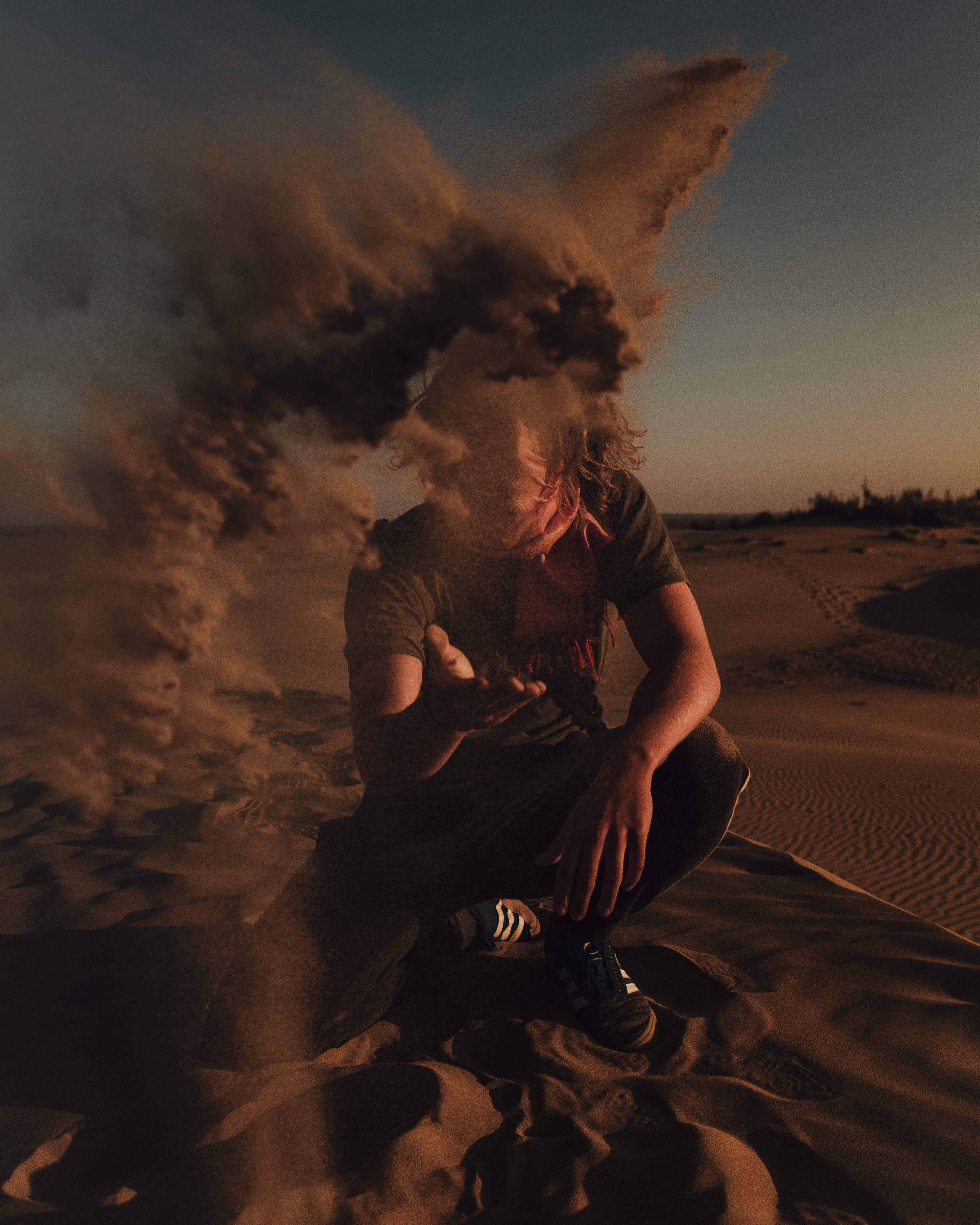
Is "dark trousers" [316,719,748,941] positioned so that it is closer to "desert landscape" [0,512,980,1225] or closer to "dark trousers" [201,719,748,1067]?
"dark trousers" [201,719,748,1067]

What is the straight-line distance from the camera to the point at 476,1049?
6.00ft

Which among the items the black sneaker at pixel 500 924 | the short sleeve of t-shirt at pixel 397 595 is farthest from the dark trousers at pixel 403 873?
the black sneaker at pixel 500 924

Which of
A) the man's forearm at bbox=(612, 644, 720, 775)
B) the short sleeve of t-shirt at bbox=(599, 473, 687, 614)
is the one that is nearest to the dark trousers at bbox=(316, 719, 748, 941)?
the man's forearm at bbox=(612, 644, 720, 775)

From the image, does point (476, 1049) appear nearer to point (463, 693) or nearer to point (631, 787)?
point (631, 787)

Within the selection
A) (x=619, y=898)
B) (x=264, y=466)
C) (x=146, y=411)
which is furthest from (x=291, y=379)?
(x=619, y=898)

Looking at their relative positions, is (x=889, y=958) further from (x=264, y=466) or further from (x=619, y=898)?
(x=264, y=466)

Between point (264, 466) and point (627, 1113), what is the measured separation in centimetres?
164

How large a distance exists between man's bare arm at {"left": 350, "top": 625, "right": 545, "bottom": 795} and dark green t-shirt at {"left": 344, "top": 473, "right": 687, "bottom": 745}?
0.58 ft

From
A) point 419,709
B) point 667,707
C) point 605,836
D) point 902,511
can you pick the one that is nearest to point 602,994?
point 605,836

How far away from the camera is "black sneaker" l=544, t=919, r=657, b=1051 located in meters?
1.82

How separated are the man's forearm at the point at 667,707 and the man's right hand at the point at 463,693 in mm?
382

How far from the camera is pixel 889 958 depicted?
216 cm

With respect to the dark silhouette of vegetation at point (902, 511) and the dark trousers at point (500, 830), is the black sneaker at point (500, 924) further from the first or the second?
the dark silhouette of vegetation at point (902, 511)

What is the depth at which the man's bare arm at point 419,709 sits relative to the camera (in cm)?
A: 127
